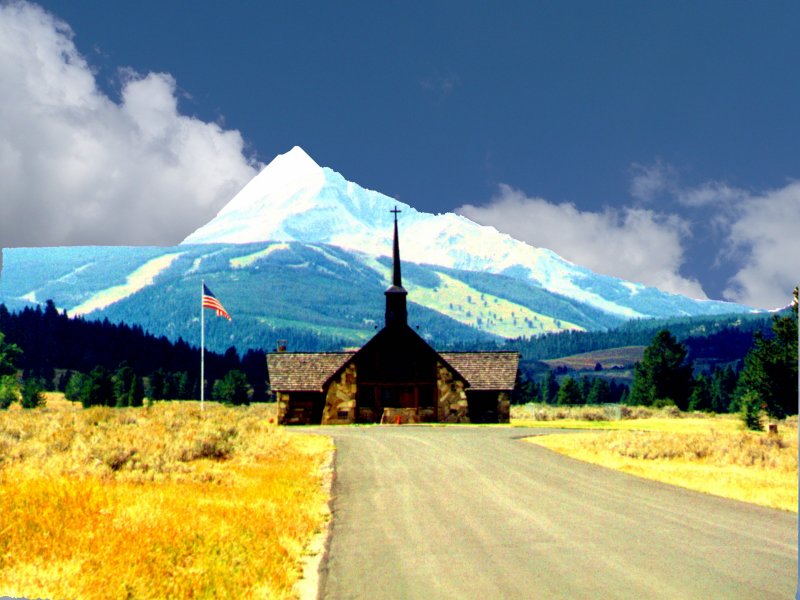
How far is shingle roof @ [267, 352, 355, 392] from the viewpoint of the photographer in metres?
69.6

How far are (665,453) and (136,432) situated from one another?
20.2m

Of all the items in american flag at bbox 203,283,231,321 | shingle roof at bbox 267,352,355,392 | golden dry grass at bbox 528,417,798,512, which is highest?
american flag at bbox 203,283,231,321

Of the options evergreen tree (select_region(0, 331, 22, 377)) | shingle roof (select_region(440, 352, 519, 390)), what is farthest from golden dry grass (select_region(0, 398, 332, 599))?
evergreen tree (select_region(0, 331, 22, 377))

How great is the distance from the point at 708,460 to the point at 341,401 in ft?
131

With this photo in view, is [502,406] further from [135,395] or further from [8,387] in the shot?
[135,395]

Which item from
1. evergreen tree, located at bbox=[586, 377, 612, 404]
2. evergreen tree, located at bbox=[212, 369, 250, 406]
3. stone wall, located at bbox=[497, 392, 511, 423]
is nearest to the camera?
stone wall, located at bbox=[497, 392, 511, 423]

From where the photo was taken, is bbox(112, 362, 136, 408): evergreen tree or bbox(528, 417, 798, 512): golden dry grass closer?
bbox(528, 417, 798, 512): golden dry grass

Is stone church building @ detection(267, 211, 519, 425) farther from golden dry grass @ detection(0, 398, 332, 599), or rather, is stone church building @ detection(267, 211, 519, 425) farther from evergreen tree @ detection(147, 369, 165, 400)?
evergreen tree @ detection(147, 369, 165, 400)

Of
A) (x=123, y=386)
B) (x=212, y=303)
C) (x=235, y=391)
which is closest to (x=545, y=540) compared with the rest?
(x=212, y=303)

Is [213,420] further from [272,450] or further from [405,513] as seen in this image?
[405,513]

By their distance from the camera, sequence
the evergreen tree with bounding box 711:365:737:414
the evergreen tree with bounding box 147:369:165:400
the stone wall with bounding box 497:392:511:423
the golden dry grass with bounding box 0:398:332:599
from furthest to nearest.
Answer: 1. the evergreen tree with bounding box 711:365:737:414
2. the evergreen tree with bounding box 147:369:165:400
3. the stone wall with bounding box 497:392:511:423
4. the golden dry grass with bounding box 0:398:332:599

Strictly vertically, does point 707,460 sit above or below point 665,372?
below

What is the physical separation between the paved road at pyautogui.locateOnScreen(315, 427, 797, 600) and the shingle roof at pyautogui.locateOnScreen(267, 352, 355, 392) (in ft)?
141

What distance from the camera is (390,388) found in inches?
2741
